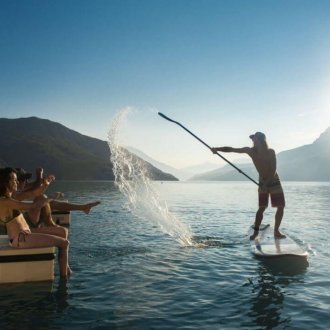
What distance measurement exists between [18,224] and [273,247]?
28.2 feet

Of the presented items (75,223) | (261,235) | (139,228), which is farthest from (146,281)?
(75,223)

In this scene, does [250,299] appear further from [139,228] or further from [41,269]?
[139,228]

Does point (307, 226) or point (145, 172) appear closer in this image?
point (145, 172)

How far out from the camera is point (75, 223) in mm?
23828

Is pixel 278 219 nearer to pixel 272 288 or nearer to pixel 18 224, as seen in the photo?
pixel 272 288

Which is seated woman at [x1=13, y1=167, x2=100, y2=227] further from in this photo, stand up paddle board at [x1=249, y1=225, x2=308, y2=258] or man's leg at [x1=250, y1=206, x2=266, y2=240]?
man's leg at [x1=250, y1=206, x2=266, y2=240]

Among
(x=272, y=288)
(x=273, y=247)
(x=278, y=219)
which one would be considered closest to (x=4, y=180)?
(x=272, y=288)

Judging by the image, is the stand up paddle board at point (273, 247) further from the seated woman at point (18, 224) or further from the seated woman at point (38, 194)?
the seated woman at point (18, 224)

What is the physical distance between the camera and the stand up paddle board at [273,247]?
12.2 m

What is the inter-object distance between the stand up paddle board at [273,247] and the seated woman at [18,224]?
21.7ft

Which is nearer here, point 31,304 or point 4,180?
point 31,304

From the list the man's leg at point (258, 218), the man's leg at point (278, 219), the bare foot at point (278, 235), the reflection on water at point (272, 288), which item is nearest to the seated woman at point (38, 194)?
the reflection on water at point (272, 288)

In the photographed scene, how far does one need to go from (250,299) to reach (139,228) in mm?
13424

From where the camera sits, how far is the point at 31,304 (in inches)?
329
